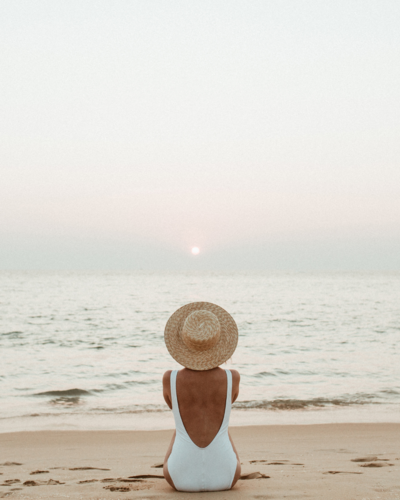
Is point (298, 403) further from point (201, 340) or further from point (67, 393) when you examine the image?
point (201, 340)

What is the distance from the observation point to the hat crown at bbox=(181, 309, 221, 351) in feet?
11.6

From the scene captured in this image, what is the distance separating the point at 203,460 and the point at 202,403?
1.34 feet

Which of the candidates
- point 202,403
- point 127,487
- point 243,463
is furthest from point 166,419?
point 202,403

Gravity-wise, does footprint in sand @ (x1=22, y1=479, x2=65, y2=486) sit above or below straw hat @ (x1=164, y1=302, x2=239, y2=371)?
below

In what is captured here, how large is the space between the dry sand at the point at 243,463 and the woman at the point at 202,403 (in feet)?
0.58

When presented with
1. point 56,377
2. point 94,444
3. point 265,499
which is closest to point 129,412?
point 94,444

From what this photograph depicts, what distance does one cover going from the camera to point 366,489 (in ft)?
13.0

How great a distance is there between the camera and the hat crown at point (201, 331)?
3543mm

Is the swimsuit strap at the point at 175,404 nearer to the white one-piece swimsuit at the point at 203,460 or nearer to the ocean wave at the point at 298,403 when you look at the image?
the white one-piece swimsuit at the point at 203,460

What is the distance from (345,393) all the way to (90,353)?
319 inches

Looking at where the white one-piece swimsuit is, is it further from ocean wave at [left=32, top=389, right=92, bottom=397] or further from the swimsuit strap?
ocean wave at [left=32, top=389, right=92, bottom=397]

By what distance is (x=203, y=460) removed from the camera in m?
3.61

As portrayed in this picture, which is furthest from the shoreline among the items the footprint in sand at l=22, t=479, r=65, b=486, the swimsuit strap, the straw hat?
the straw hat

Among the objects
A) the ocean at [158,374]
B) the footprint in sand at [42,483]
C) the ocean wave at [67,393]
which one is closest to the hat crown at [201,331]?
the footprint in sand at [42,483]
